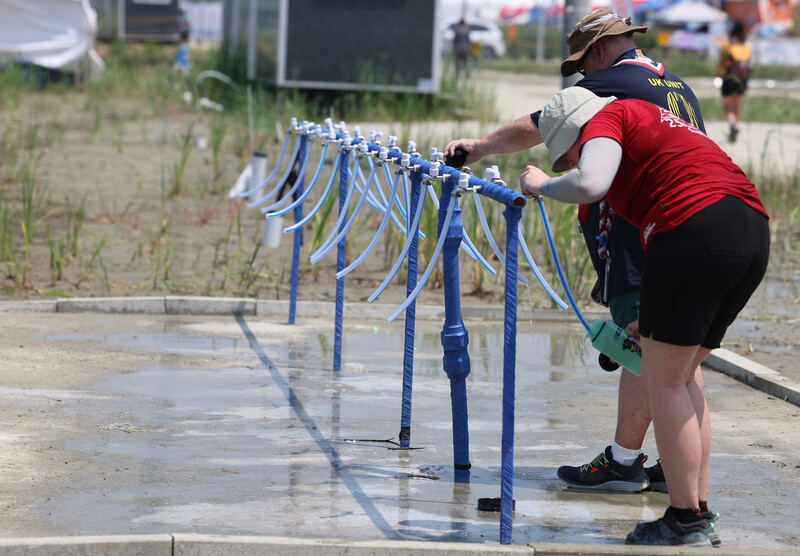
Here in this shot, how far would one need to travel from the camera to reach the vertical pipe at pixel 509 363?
153 inches

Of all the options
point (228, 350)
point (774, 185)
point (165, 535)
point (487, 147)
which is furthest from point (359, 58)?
point (165, 535)

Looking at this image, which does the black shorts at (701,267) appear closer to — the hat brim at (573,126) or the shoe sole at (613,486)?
the hat brim at (573,126)

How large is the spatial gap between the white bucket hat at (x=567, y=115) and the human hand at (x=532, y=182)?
11cm

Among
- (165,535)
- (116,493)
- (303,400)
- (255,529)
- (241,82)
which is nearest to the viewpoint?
(165,535)

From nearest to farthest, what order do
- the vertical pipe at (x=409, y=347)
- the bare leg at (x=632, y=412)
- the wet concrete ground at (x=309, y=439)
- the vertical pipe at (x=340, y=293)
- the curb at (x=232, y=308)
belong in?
the wet concrete ground at (x=309, y=439) → the bare leg at (x=632, y=412) → the vertical pipe at (x=409, y=347) → the vertical pipe at (x=340, y=293) → the curb at (x=232, y=308)

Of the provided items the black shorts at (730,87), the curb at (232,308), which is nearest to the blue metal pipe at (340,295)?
the curb at (232,308)

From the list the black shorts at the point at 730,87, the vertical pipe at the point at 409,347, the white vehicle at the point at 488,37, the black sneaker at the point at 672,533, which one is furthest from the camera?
the white vehicle at the point at 488,37

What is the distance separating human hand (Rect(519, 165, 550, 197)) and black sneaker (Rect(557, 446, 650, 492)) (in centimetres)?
133

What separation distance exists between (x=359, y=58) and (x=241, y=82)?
3.76 metres

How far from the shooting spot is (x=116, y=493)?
14.3 ft

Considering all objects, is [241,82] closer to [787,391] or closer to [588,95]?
[787,391]

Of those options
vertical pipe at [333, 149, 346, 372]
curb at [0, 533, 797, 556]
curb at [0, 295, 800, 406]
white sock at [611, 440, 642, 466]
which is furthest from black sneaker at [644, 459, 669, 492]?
curb at [0, 295, 800, 406]

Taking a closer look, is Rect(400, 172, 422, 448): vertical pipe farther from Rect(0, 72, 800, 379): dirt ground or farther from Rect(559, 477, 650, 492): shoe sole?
Rect(0, 72, 800, 379): dirt ground

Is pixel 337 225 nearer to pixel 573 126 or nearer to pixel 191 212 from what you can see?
pixel 573 126
